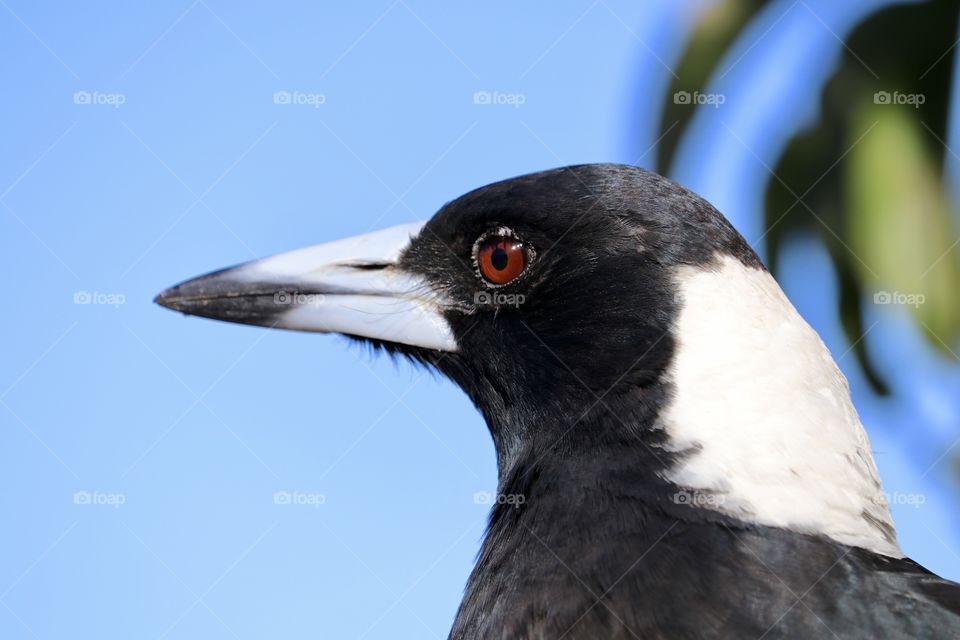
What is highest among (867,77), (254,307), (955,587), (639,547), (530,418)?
(867,77)

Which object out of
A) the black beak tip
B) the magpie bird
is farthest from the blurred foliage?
the black beak tip

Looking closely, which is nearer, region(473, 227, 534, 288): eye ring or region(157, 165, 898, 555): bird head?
region(157, 165, 898, 555): bird head

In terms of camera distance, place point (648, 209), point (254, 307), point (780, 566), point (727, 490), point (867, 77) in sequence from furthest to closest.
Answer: point (867, 77), point (254, 307), point (648, 209), point (727, 490), point (780, 566)

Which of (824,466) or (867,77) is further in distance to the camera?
A: (867,77)

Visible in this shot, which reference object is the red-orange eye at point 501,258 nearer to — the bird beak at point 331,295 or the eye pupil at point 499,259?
the eye pupil at point 499,259

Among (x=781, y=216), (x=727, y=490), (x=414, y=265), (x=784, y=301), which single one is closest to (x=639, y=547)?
(x=727, y=490)

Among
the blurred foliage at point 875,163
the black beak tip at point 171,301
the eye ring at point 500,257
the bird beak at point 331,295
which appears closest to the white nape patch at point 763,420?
the eye ring at point 500,257

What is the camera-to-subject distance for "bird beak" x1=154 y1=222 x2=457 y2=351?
2.58 meters

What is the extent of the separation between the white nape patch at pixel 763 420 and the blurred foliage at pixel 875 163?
1.49 m

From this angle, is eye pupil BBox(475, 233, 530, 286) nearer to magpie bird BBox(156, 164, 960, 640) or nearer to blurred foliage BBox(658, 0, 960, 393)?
magpie bird BBox(156, 164, 960, 640)

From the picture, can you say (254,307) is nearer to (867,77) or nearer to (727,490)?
(727,490)

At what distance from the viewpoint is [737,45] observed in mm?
4109

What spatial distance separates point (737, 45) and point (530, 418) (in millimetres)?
2184

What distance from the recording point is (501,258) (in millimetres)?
2553
